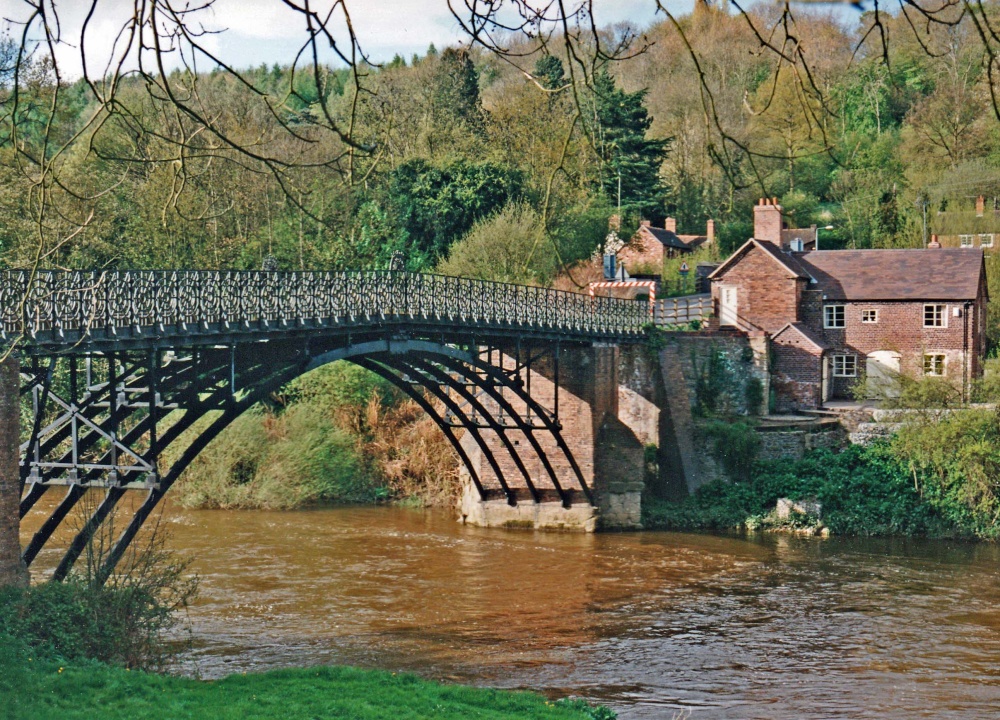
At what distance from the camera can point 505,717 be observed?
15.2m

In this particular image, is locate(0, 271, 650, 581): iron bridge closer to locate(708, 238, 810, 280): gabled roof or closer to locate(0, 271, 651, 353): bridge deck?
locate(0, 271, 651, 353): bridge deck

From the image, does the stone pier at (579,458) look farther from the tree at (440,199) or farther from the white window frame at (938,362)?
the tree at (440,199)

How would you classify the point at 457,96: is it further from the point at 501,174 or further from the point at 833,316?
the point at 833,316

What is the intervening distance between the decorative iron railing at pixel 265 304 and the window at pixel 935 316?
976 centimetres

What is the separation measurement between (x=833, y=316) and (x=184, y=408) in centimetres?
2340

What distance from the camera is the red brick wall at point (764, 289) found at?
38.5m

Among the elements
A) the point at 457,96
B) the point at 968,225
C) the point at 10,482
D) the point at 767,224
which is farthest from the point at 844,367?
the point at 10,482

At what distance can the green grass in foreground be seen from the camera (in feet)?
44.5

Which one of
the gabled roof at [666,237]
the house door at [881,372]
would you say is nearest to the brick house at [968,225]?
the gabled roof at [666,237]

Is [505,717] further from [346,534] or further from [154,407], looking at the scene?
[346,534]

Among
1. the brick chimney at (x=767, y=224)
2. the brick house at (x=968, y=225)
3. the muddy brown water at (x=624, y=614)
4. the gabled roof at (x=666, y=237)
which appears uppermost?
the brick house at (x=968, y=225)

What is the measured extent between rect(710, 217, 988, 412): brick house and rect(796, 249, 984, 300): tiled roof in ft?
0.11

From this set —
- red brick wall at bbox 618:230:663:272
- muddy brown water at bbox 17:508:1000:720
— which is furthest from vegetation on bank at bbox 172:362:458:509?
red brick wall at bbox 618:230:663:272

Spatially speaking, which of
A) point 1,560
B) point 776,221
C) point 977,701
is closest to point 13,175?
point 1,560
